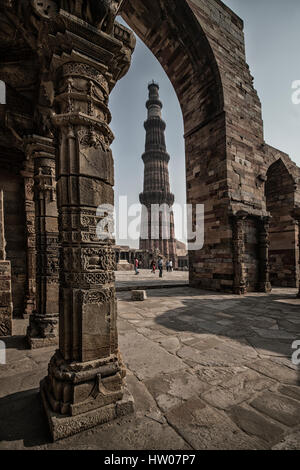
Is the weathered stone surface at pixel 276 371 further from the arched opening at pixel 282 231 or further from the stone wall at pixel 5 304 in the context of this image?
the arched opening at pixel 282 231

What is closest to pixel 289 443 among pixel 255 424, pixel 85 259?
pixel 255 424

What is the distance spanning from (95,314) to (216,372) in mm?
1457

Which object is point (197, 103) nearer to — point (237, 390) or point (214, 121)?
point (214, 121)

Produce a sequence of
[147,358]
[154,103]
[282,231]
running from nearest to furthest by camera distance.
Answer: [147,358]
[282,231]
[154,103]

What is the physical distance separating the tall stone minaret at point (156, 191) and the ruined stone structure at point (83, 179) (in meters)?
23.9

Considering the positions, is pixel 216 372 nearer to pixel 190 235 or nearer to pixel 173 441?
pixel 173 441

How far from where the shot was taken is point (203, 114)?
8.26 metres

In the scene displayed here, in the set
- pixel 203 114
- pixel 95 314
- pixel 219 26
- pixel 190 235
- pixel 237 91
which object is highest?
pixel 219 26

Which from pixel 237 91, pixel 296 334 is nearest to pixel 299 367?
pixel 296 334

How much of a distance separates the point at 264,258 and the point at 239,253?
4.18ft

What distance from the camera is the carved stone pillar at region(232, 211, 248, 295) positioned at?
6.83 meters

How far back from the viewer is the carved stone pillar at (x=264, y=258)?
24.3ft

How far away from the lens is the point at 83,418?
1428 millimetres

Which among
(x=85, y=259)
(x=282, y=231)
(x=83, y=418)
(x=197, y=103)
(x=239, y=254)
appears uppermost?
(x=197, y=103)
